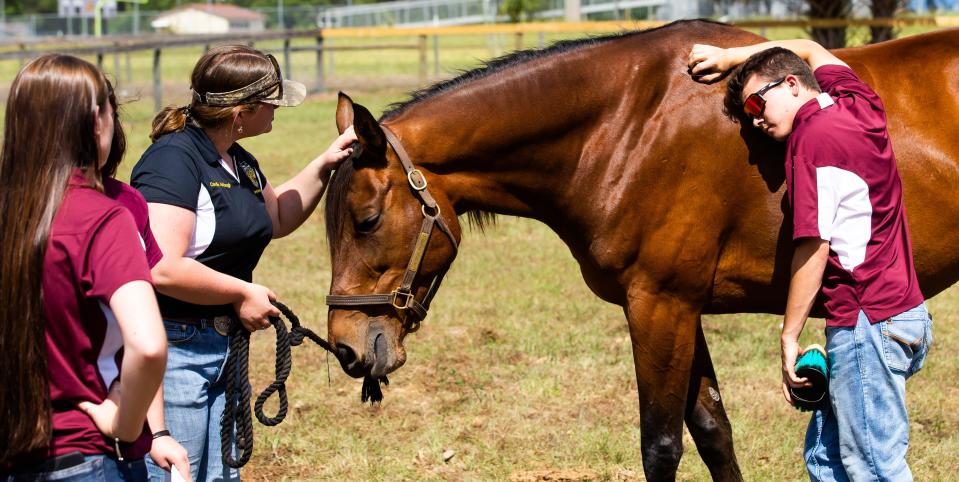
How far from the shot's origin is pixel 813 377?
2889mm

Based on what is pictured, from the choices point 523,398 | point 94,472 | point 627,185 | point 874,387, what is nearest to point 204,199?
point 94,472

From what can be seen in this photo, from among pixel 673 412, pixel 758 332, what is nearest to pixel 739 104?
pixel 673 412

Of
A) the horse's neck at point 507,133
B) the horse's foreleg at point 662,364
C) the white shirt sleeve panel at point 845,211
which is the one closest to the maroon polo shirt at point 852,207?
the white shirt sleeve panel at point 845,211

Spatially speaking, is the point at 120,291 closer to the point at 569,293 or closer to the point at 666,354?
the point at 666,354

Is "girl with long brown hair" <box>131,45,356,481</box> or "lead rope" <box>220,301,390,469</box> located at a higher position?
"girl with long brown hair" <box>131,45,356,481</box>

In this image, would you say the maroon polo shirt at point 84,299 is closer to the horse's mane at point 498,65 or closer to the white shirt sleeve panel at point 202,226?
the white shirt sleeve panel at point 202,226

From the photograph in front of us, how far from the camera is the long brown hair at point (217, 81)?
2.99m

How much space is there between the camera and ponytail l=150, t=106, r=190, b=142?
9.95 ft

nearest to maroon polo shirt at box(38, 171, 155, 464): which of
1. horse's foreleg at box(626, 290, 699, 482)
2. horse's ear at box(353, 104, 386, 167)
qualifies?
horse's ear at box(353, 104, 386, 167)

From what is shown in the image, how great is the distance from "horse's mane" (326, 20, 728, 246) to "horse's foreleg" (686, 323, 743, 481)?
989 mm

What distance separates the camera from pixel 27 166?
6.69 ft

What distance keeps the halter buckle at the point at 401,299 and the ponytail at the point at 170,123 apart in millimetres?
884

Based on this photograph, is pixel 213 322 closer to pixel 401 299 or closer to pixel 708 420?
pixel 401 299

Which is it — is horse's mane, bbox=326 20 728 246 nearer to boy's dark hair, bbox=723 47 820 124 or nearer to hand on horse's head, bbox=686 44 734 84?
hand on horse's head, bbox=686 44 734 84
